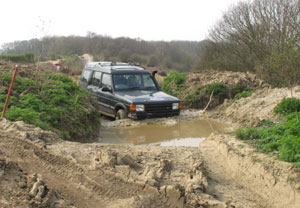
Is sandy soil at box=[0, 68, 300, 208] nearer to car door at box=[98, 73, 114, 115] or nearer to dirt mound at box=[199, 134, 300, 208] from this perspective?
dirt mound at box=[199, 134, 300, 208]

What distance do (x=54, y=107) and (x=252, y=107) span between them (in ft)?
23.0

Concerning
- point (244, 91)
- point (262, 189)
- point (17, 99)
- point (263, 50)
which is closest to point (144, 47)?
point (263, 50)

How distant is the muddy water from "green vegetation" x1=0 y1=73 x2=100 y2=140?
1.96 feet

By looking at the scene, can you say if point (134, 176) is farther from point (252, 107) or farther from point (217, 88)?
point (217, 88)

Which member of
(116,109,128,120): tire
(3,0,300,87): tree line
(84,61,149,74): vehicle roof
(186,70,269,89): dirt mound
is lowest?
(116,109,128,120): tire

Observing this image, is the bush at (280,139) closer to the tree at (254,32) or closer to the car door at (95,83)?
the car door at (95,83)

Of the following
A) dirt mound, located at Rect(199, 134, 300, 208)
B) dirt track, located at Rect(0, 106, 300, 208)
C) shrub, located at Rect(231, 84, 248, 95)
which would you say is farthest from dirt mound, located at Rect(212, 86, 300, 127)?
dirt track, located at Rect(0, 106, 300, 208)

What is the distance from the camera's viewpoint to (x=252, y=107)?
12039 mm

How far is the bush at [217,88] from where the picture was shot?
15.1 meters

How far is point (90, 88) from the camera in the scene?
12438 millimetres

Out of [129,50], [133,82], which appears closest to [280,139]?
[133,82]

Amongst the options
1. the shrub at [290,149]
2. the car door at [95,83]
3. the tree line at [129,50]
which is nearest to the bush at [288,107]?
the shrub at [290,149]

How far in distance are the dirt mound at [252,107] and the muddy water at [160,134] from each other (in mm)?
953

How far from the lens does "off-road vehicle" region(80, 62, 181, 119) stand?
10508mm
